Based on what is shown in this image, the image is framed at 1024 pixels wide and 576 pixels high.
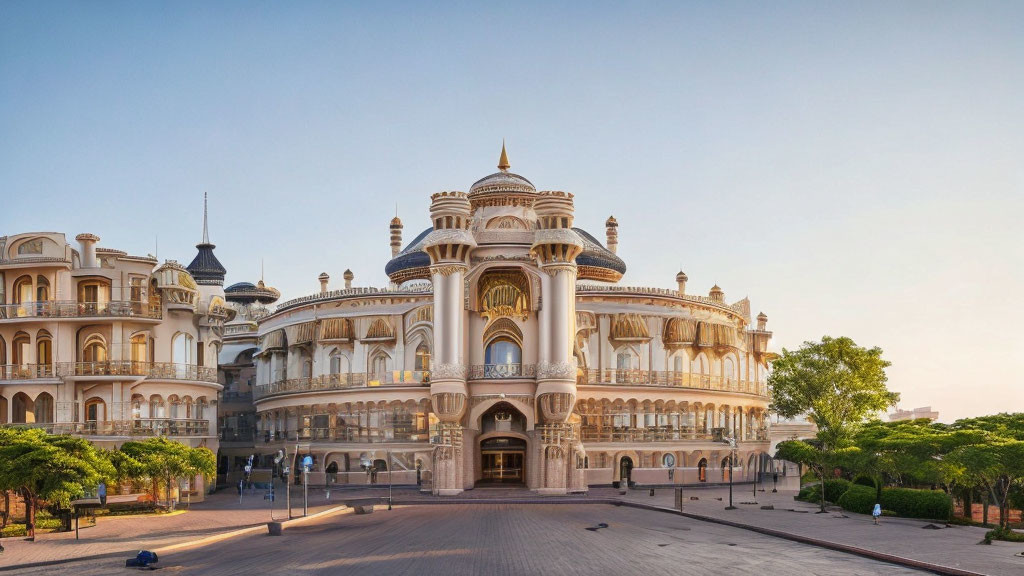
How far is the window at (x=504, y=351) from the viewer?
71562mm

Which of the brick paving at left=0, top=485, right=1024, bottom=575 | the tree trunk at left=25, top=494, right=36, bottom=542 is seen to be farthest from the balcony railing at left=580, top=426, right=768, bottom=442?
the tree trunk at left=25, top=494, right=36, bottom=542

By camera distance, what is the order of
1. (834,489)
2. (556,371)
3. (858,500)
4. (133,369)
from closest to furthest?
(858,500), (834,489), (133,369), (556,371)

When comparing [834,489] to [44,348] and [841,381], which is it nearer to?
[841,381]

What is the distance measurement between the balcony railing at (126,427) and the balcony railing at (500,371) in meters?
18.6

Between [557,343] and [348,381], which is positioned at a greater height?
[557,343]

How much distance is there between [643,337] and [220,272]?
52.6m

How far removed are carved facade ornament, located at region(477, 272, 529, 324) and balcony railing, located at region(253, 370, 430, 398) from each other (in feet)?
33.9

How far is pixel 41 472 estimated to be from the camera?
42.1 meters

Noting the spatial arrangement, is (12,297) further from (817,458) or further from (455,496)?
(817,458)

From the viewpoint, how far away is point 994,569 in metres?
31.6

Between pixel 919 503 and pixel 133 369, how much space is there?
44.7m

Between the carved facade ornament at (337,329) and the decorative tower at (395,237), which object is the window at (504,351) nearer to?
the carved facade ornament at (337,329)

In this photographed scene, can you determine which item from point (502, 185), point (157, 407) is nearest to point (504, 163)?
point (502, 185)

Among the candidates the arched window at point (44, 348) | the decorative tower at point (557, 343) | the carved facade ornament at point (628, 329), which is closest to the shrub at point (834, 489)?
the decorative tower at point (557, 343)
